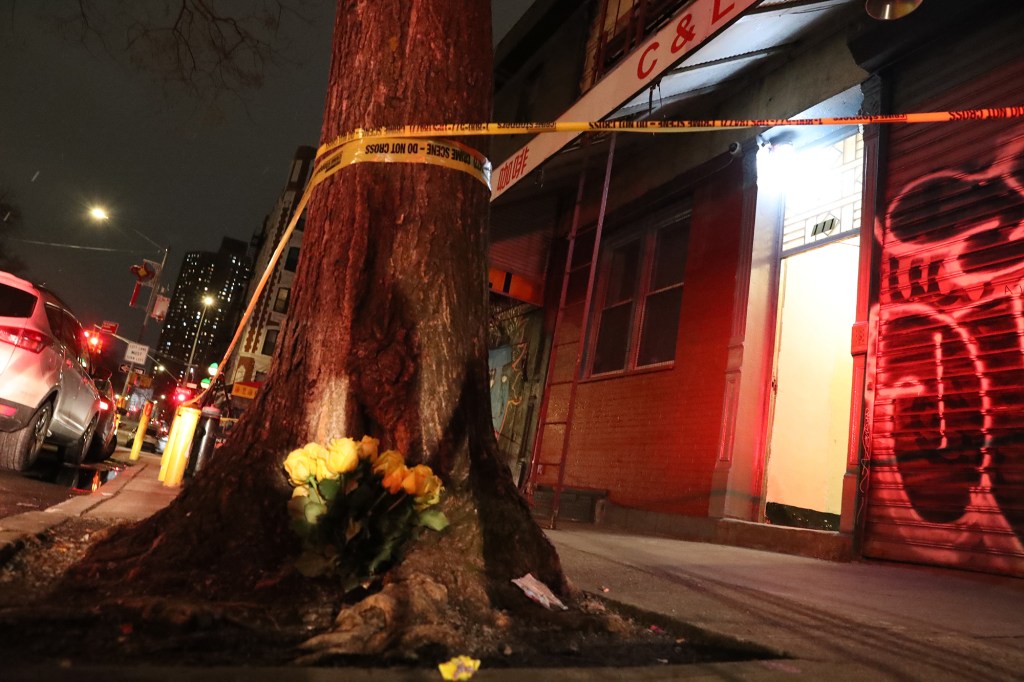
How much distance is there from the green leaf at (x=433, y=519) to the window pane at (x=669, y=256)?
7.54m

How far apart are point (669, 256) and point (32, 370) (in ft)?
26.4

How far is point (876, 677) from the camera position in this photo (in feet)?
6.64

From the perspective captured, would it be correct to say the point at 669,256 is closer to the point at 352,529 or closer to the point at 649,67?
the point at 649,67

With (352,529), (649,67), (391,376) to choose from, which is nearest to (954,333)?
(649,67)

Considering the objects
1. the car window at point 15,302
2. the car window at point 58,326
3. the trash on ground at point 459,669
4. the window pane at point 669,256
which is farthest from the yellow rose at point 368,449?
the window pane at point 669,256

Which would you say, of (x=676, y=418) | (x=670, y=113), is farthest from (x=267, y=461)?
(x=670, y=113)

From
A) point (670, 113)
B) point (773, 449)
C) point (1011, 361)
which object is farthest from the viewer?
point (670, 113)

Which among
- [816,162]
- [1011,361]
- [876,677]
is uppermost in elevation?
[816,162]

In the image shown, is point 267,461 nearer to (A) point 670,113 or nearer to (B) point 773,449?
(B) point 773,449

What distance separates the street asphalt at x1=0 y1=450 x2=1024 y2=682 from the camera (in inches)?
71.4

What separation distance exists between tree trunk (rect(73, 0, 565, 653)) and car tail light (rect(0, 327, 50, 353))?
522cm

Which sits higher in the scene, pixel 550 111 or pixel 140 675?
pixel 550 111

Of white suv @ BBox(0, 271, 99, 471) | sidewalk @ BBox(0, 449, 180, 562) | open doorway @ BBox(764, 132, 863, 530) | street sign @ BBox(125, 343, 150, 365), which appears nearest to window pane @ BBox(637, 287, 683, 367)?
open doorway @ BBox(764, 132, 863, 530)

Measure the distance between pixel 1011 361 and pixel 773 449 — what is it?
10.1 ft
